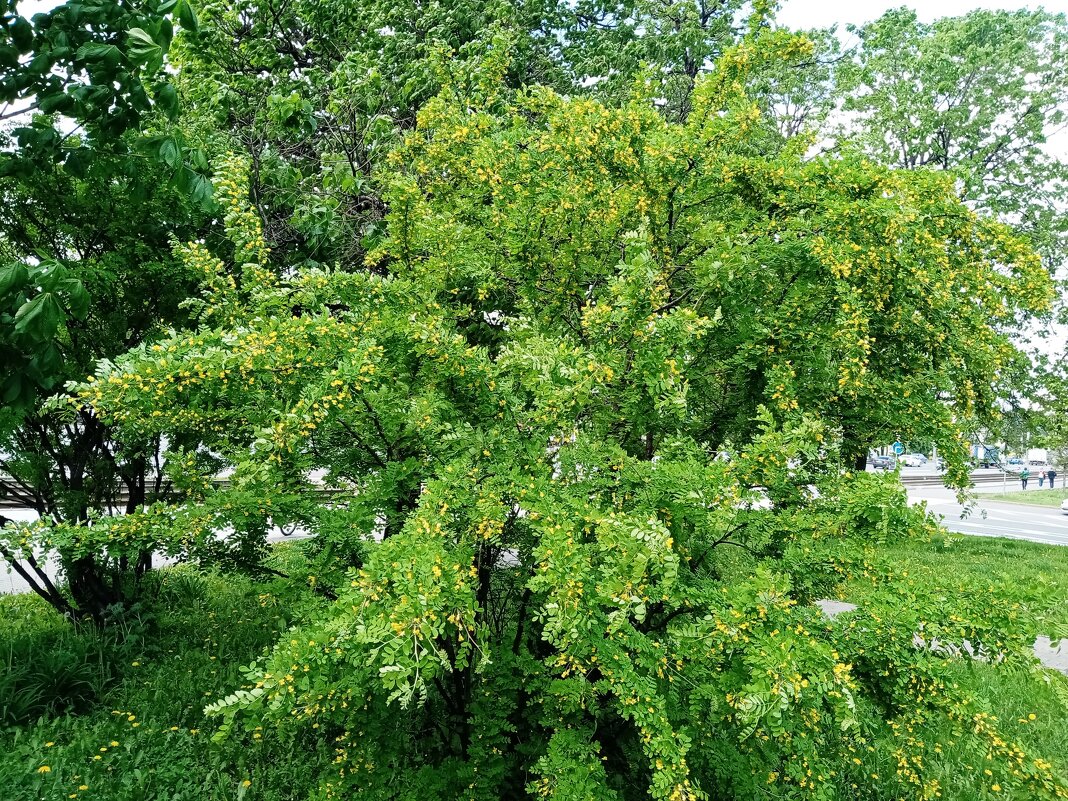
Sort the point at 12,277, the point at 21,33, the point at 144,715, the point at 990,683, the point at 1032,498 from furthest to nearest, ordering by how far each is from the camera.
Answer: the point at 1032,498
the point at 990,683
the point at 144,715
the point at 21,33
the point at 12,277

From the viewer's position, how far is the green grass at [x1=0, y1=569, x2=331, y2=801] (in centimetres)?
387

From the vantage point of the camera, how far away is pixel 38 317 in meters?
1.92

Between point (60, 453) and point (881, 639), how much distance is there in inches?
263

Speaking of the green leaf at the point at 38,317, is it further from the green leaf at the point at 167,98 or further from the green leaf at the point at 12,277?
the green leaf at the point at 167,98

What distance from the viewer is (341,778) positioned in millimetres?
3461

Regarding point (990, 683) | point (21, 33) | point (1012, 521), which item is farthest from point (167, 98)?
point (1012, 521)

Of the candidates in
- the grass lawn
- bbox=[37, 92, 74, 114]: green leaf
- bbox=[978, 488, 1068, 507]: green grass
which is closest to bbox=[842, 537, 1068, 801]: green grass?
the grass lawn

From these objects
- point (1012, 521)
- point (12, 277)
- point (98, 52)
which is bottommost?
point (1012, 521)

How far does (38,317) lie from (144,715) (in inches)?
159

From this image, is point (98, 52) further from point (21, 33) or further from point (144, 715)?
point (144, 715)

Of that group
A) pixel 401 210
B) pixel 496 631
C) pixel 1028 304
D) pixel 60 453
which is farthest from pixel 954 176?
pixel 60 453

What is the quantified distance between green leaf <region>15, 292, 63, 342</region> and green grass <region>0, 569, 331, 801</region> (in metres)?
1.87

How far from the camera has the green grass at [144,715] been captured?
3871mm

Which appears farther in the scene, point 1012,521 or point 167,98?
point 1012,521
